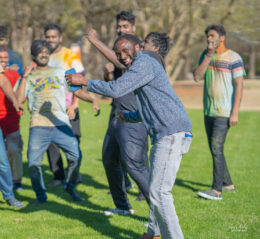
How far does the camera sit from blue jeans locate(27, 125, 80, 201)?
6.25 meters

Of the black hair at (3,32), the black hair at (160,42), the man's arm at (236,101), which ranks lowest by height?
the man's arm at (236,101)

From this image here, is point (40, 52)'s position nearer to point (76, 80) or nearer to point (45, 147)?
point (45, 147)

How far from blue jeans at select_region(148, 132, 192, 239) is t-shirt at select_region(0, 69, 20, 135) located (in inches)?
134

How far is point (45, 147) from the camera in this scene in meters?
6.34

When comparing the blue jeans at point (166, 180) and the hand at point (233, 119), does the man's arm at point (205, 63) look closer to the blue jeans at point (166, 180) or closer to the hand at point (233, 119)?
the hand at point (233, 119)

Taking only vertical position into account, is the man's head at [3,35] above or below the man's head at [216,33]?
below

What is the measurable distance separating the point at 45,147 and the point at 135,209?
4.88ft

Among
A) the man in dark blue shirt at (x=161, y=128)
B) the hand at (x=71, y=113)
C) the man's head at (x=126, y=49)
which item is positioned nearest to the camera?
the man in dark blue shirt at (x=161, y=128)

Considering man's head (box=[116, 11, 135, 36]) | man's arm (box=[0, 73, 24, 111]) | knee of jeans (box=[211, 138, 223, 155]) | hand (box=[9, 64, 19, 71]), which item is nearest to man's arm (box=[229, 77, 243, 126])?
knee of jeans (box=[211, 138, 223, 155])

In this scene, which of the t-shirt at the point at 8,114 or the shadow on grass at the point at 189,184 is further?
the shadow on grass at the point at 189,184

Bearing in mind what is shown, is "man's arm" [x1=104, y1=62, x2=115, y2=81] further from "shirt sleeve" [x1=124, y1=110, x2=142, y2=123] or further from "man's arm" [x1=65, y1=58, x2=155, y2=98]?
"man's arm" [x1=65, y1=58, x2=155, y2=98]

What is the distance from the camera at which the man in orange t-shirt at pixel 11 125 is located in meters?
6.92

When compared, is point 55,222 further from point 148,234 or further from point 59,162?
point 59,162

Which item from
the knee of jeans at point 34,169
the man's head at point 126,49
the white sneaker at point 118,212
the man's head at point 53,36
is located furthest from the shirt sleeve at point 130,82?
the man's head at point 53,36
